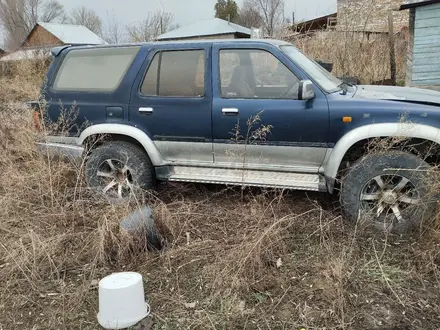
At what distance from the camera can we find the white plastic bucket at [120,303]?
8.43 ft

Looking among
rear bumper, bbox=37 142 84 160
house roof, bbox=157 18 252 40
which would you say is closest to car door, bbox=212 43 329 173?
rear bumper, bbox=37 142 84 160

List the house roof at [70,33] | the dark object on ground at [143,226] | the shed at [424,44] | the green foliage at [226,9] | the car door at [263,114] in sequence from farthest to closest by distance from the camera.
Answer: the green foliage at [226,9]
the house roof at [70,33]
the shed at [424,44]
the car door at [263,114]
the dark object on ground at [143,226]

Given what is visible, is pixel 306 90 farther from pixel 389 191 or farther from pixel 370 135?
pixel 389 191

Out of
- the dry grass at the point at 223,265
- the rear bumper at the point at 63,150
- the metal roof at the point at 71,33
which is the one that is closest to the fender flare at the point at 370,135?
the dry grass at the point at 223,265

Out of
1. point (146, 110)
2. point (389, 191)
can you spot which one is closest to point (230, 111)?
point (146, 110)

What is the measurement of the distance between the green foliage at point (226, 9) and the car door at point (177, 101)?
5138 centimetres

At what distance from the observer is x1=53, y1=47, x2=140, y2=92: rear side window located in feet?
14.8

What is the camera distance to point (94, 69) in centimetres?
466

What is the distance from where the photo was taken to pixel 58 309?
2828 millimetres

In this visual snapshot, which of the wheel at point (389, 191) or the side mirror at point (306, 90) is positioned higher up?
the side mirror at point (306, 90)

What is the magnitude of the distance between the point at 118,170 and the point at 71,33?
146ft

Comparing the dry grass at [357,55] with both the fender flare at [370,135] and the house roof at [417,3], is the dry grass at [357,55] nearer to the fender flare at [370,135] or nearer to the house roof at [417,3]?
the house roof at [417,3]

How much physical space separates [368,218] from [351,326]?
4.17 feet

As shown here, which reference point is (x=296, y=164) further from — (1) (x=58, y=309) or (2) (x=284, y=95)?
(1) (x=58, y=309)
